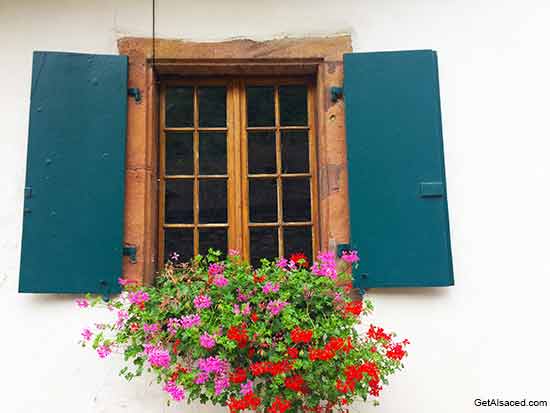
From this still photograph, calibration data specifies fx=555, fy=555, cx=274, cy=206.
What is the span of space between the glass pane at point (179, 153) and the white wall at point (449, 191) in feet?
1.87

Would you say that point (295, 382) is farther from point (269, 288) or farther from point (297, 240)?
point (297, 240)

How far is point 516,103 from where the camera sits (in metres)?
3.11

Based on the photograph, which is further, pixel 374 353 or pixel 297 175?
pixel 297 175

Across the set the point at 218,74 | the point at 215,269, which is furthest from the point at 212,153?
the point at 215,269

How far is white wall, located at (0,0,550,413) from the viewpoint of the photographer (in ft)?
9.25

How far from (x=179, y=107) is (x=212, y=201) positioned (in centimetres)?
59

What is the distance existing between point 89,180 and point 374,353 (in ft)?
5.48

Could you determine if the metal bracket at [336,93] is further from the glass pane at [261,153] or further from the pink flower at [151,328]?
the pink flower at [151,328]

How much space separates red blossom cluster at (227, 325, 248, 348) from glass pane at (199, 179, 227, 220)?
2.98 feet

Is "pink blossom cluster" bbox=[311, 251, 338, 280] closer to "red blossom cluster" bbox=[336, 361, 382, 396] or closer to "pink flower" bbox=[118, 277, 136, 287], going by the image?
"red blossom cluster" bbox=[336, 361, 382, 396]

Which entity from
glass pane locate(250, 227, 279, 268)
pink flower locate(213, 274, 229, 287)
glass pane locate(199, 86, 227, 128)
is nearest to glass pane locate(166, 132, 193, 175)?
glass pane locate(199, 86, 227, 128)

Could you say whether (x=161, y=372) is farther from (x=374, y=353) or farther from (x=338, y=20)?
(x=338, y=20)

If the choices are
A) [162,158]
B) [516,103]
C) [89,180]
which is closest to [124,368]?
[89,180]

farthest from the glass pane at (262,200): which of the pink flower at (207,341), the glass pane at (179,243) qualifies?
the pink flower at (207,341)
